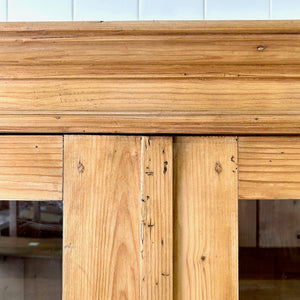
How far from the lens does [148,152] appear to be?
0.33 m

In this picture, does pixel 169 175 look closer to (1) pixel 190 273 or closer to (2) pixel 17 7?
(1) pixel 190 273

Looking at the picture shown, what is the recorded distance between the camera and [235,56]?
Result: 312mm

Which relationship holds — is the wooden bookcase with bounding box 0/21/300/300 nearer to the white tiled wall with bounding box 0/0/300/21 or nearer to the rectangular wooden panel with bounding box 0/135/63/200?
the rectangular wooden panel with bounding box 0/135/63/200

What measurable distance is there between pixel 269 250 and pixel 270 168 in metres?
0.12

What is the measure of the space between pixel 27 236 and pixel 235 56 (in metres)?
0.36

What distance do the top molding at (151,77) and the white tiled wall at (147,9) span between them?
0.33m

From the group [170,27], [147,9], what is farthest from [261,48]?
[147,9]

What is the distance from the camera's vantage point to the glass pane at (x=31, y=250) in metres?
0.35

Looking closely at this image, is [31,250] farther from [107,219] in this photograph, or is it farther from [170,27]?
[170,27]

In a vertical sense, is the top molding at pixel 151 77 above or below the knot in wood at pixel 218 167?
above

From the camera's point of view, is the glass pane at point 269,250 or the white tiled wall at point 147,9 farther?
the white tiled wall at point 147,9

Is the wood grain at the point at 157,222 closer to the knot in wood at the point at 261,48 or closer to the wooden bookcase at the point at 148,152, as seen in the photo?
the wooden bookcase at the point at 148,152

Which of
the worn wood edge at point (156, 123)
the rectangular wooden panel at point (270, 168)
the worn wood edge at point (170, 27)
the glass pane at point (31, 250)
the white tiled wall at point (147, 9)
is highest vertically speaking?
the white tiled wall at point (147, 9)

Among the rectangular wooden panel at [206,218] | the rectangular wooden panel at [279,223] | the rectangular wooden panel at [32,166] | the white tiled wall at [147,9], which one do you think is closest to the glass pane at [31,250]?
the rectangular wooden panel at [32,166]
